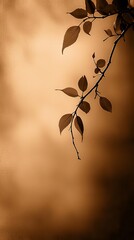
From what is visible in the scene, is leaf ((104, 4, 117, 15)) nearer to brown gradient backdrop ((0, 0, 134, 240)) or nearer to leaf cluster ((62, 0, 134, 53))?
leaf cluster ((62, 0, 134, 53))

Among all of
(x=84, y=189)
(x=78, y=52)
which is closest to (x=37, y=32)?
(x=78, y=52)

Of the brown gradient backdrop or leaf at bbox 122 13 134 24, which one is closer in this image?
leaf at bbox 122 13 134 24

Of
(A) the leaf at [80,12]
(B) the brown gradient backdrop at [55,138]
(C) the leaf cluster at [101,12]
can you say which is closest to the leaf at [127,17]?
(C) the leaf cluster at [101,12]

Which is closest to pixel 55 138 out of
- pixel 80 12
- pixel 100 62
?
pixel 100 62

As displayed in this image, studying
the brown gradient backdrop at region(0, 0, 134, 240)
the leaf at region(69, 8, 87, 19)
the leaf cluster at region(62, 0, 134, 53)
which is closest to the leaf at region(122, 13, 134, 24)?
the leaf cluster at region(62, 0, 134, 53)

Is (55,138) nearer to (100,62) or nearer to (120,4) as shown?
(100,62)

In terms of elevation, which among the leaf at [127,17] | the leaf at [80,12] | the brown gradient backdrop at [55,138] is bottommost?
the brown gradient backdrop at [55,138]

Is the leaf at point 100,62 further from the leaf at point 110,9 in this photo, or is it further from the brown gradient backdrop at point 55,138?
the brown gradient backdrop at point 55,138

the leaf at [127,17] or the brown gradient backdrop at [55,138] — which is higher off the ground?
the leaf at [127,17]
